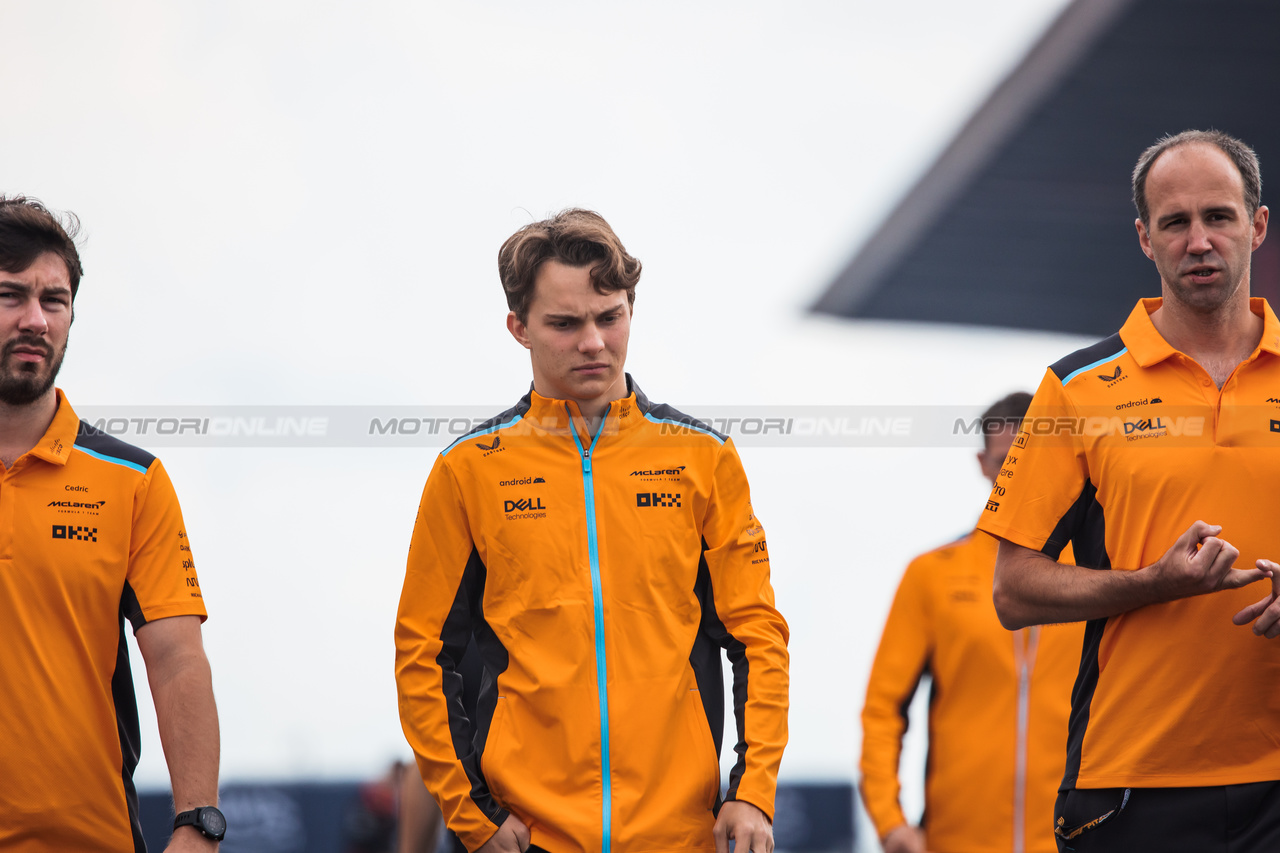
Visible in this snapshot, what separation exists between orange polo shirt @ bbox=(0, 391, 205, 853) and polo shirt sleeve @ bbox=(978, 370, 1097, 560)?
1970 millimetres

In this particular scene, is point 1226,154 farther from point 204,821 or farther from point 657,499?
point 204,821

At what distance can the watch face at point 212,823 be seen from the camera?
110 inches

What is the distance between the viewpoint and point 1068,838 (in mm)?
2770

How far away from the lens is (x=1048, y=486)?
115 inches

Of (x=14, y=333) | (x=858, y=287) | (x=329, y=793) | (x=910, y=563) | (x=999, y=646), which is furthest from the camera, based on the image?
(x=858, y=287)

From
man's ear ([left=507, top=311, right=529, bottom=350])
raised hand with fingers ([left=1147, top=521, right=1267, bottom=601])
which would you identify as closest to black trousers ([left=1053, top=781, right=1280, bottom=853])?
raised hand with fingers ([left=1147, top=521, right=1267, bottom=601])

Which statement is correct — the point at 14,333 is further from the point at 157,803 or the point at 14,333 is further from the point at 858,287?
the point at 858,287

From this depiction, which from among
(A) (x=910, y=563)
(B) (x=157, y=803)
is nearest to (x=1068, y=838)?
(A) (x=910, y=563)

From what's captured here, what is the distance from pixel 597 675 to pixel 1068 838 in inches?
43.6

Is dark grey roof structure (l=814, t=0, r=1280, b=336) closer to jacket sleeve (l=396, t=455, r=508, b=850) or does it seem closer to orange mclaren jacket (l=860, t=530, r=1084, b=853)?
orange mclaren jacket (l=860, t=530, r=1084, b=853)

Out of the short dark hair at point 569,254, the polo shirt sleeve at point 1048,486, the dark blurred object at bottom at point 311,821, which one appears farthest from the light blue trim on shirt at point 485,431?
the dark blurred object at bottom at point 311,821

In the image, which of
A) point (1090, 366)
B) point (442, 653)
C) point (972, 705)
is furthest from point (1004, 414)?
point (442, 653)

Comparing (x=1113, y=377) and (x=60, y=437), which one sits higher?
(x=1113, y=377)

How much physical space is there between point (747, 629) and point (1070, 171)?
265 inches
